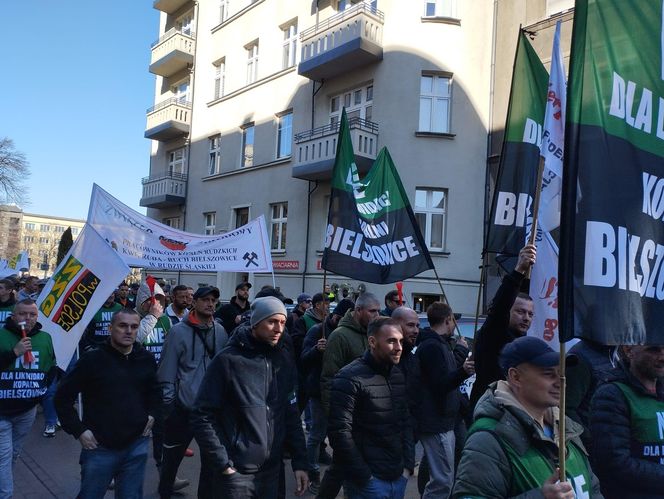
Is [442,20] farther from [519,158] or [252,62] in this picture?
[519,158]

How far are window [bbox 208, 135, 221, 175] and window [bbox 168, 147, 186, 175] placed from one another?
2415 mm

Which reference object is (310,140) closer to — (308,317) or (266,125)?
(266,125)

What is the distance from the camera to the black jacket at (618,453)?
9.73 feet

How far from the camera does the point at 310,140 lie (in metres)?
18.0

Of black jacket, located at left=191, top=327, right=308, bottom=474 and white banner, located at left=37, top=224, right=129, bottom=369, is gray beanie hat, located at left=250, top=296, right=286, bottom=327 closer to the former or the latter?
black jacket, located at left=191, top=327, right=308, bottom=474

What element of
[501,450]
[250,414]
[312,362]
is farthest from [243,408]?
[312,362]

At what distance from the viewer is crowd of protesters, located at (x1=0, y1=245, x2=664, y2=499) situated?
2260 mm

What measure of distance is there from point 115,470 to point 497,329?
2694 mm

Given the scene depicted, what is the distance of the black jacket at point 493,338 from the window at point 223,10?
23806 mm

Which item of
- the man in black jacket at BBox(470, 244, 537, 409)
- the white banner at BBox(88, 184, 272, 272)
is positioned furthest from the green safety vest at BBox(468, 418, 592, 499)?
the white banner at BBox(88, 184, 272, 272)

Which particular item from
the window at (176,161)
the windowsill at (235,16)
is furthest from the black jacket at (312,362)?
the window at (176,161)

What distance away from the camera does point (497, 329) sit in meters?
3.55

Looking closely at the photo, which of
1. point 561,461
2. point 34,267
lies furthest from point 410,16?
point 34,267

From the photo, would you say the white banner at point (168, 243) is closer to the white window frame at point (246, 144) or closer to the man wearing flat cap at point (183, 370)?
the man wearing flat cap at point (183, 370)
